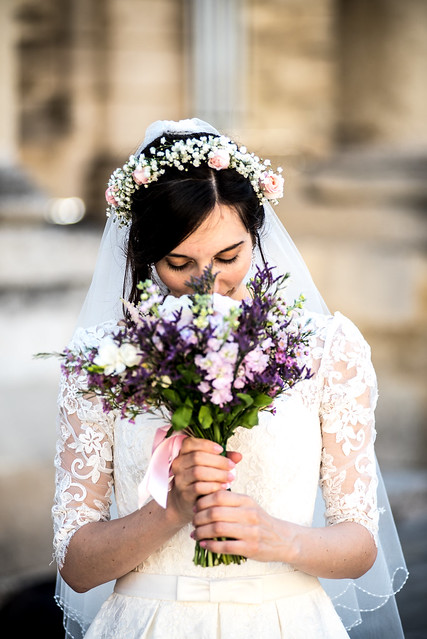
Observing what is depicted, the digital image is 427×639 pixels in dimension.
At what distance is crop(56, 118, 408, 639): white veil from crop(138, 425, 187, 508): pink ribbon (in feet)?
2.73

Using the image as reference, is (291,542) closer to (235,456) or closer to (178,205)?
(235,456)

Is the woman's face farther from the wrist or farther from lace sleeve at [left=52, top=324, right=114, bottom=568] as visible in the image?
the wrist

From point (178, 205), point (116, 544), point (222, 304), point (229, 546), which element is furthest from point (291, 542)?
point (178, 205)

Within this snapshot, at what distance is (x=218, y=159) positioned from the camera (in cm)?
281

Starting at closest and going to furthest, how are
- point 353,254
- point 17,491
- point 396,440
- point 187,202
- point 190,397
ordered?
point 190,397
point 187,202
point 17,491
point 396,440
point 353,254

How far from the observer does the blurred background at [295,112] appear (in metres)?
9.19

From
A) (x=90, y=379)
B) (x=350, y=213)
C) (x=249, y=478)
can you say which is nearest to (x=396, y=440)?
(x=350, y=213)

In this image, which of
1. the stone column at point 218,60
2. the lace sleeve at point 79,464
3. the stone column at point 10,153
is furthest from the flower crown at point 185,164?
the stone column at point 218,60

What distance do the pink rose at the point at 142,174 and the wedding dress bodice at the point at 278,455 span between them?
609mm

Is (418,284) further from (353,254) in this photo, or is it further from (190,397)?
(190,397)

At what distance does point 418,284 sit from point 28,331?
3942 mm

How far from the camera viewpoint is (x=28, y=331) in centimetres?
706

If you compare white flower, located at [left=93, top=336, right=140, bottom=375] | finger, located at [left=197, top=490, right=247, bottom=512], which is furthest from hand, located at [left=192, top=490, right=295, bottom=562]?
white flower, located at [left=93, top=336, right=140, bottom=375]

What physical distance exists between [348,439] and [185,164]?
3.02 feet
